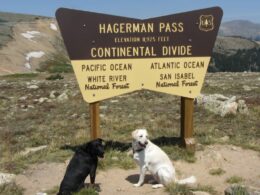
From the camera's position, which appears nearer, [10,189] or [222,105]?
[10,189]

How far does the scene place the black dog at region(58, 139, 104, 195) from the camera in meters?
9.81

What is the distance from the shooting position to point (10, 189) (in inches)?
413

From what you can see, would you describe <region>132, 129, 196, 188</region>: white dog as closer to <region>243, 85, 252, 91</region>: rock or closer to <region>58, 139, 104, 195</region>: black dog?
<region>58, 139, 104, 195</region>: black dog

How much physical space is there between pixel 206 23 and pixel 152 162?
4.10m

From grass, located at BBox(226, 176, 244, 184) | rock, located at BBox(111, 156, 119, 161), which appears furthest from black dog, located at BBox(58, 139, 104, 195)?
grass, located at BBox(226, 176, 244, 184)

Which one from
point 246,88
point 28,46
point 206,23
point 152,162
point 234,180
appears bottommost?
point 234,180

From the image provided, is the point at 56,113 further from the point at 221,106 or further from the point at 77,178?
the point at 77,178

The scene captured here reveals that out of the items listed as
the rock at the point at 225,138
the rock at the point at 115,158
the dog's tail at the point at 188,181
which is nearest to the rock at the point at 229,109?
the rock at the point at 225,138

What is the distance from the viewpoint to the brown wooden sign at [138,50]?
1259 cm

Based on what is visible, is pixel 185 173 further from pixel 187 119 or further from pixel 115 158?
pixel 187 119

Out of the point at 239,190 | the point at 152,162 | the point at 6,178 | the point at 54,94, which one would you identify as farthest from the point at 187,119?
the point at 54,94

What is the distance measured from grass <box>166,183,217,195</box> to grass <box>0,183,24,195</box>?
2953mm

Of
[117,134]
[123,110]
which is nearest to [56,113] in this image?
[123,110]

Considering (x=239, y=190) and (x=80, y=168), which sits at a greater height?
(x=80, y=168)
